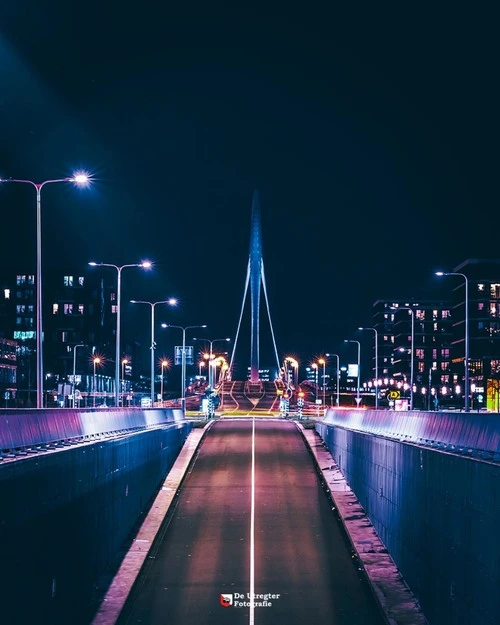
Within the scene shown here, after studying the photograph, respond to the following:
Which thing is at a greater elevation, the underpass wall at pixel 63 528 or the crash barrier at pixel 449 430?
the crash barrier at pixel 449 430

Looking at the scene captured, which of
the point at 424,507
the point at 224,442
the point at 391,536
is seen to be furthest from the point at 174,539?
the point at 224,442

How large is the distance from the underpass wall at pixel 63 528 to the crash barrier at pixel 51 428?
1123 millimetres

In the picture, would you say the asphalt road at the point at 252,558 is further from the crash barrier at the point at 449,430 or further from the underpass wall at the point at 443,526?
the crash barrier at the point at 449,430

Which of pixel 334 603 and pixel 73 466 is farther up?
pixel 73 466

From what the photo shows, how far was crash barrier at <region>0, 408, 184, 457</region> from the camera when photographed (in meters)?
22.8

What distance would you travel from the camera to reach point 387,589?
29859 millimetres

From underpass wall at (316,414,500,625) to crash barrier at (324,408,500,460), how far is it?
1069 millimetres

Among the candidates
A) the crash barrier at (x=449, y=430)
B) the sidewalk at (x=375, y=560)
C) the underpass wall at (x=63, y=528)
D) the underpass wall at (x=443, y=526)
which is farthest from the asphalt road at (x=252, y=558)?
the crash barrier at (x=449, y=430)

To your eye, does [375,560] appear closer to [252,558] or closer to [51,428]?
[252,558]

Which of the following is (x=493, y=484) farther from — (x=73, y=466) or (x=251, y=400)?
(x=251, y=400)

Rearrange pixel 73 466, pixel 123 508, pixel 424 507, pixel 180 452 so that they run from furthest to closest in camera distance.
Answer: pixel 180 452, pixel 123 508, pixel 424 507, pixel 73 466

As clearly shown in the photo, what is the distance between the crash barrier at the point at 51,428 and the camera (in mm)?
22844

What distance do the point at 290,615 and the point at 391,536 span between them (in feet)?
21.7

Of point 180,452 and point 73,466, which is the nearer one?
point 73,466
